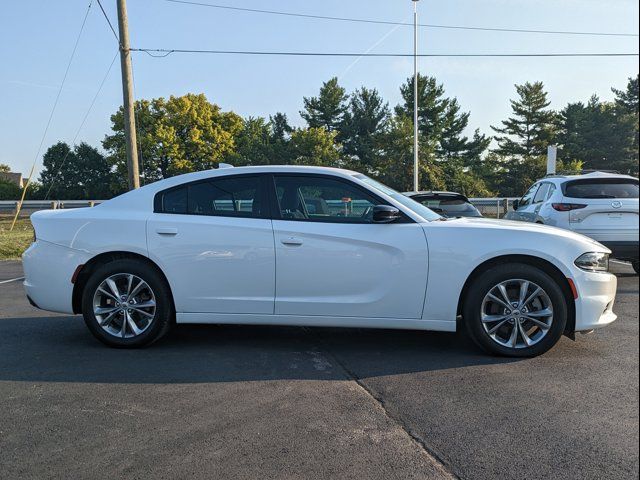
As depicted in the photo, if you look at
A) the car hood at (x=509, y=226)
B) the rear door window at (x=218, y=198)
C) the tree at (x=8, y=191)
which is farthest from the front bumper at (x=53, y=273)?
the tree at (x=8, y=191)

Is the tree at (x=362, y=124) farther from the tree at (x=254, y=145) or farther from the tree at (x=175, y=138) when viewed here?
the tree at (x=175, y=138)

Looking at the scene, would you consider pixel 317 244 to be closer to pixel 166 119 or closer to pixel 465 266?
pixel 465 266

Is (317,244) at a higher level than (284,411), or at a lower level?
higher

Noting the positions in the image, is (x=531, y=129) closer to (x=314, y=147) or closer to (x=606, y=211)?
(x=314, y=147)

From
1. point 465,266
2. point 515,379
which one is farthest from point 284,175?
point 515,379

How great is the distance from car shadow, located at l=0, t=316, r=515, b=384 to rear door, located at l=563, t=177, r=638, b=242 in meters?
2.21

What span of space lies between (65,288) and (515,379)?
12.6ft

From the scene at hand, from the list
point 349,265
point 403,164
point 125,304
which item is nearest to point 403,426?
point 349,265

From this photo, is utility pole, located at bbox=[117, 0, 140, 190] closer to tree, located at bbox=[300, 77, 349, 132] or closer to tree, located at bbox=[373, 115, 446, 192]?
tree, located at bbox=[373, 115, 446, 192]

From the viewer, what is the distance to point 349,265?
4406mm

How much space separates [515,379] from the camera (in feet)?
12.6

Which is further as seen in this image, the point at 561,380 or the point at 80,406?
the point at 561,380

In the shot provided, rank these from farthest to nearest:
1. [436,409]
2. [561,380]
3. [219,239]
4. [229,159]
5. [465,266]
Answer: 1. [229,159]
2. [219,239]
3. [465,266]
4. [561,380]
5. [436,409]

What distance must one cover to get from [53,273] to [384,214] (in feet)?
9.81
